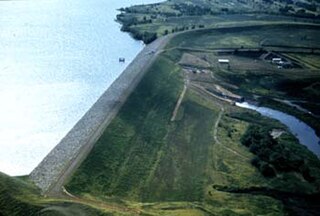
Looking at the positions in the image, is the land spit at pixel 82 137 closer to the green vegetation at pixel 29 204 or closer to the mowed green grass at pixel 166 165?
the mowed green grass at pixel 166 165

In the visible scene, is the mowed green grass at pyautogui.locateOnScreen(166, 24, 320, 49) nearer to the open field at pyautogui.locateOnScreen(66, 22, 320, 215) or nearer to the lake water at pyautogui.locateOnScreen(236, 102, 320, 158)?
the open field at pyautogui.locateOnScreen(66, 22, 320, 215)

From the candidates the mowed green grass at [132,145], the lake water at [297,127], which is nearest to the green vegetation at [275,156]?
the lake water at [297,127]

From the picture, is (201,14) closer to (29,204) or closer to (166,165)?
(166,165)

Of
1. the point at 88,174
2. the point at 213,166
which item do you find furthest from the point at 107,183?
the point at 213,166

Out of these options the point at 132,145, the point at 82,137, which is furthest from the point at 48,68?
the point at 132,145

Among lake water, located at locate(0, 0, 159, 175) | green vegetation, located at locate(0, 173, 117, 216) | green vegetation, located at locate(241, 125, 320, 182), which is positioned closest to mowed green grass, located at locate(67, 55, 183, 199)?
green vegetation, located at locate(0, 173, 117, 216)
